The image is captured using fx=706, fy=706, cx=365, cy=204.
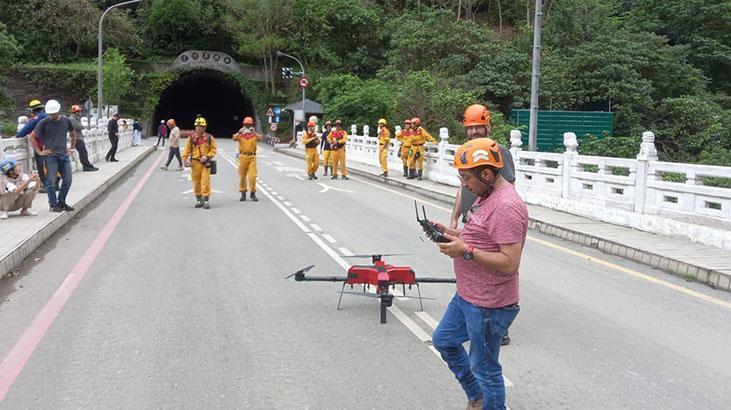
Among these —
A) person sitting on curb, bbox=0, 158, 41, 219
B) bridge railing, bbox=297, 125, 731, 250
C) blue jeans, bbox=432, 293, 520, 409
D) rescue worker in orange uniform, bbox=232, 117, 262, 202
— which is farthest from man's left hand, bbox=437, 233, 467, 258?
rescue worker in orange uniform, bbox=232, 117, 262, 202

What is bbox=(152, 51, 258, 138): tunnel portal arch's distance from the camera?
61.8 metres

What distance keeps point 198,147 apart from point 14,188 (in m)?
3.98

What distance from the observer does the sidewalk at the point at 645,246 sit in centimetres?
852

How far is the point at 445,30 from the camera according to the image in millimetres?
46312

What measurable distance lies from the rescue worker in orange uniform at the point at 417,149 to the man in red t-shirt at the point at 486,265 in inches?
672

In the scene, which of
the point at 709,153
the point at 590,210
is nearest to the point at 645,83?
the point at 709,153

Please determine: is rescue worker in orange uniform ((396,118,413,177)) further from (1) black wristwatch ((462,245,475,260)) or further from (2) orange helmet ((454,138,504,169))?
(1) black wristwatch ((462,245,475,260))

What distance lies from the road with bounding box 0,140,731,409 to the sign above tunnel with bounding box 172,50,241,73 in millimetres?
53036

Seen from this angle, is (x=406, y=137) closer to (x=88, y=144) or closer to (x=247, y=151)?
(x=247, y=151)

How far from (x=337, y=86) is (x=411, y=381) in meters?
Answer: 47.2

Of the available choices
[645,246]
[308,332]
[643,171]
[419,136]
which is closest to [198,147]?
[419,136]

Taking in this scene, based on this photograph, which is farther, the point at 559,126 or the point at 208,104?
the point at 208,104

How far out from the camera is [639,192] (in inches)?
465

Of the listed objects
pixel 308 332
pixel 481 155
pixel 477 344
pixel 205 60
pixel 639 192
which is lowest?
pixel 308 332
